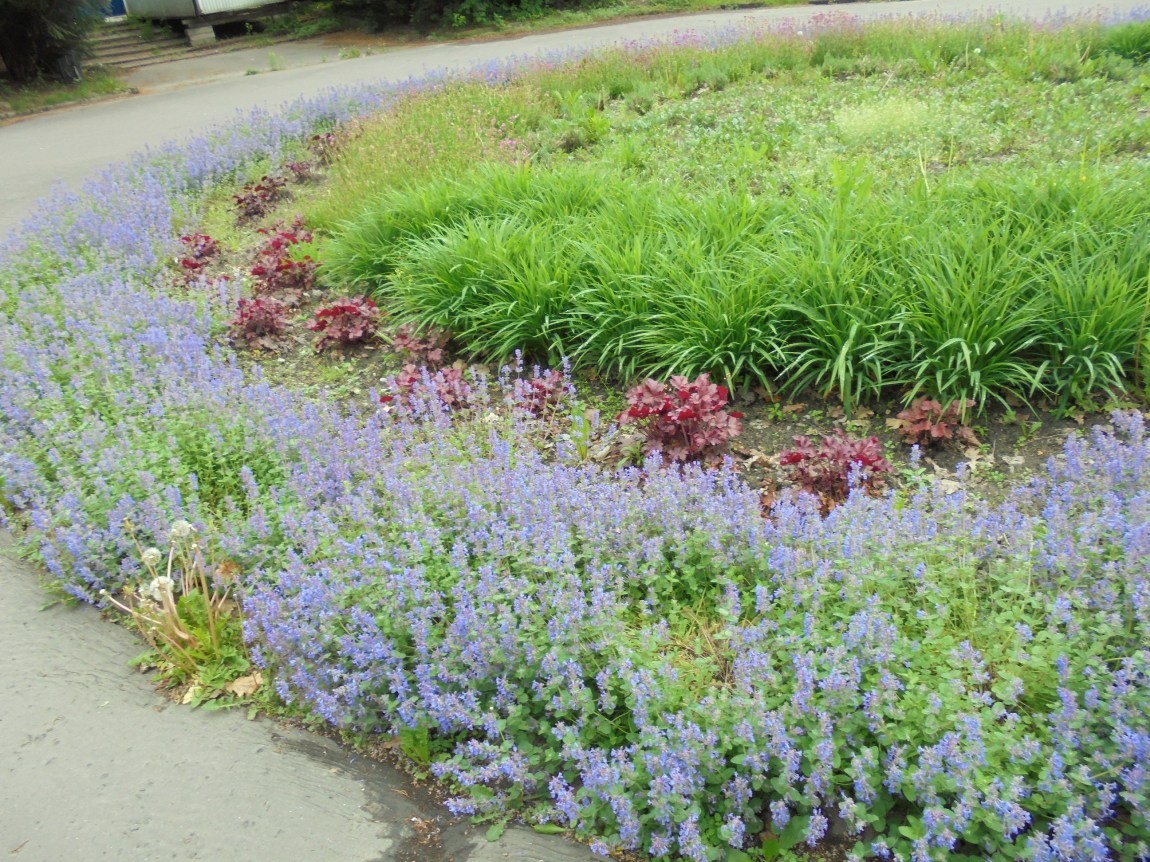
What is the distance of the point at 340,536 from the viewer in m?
3.43

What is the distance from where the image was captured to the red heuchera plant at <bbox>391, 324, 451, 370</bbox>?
16.8ft

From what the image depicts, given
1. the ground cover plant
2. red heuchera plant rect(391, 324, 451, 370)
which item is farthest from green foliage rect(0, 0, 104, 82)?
red heuchera plant rect(391, 324, 451, 370)

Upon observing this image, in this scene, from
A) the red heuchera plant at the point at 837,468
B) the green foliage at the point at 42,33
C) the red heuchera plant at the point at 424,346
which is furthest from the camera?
the green foliage at the point at 42,33

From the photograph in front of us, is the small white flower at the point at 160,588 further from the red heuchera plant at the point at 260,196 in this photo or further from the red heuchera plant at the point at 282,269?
the red heuchera plant at the point at 260,196

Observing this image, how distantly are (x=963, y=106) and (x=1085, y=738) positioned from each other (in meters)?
7.12

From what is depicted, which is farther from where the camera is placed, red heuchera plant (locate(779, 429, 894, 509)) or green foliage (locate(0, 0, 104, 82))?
green foliage (locate(0, 0, 104, 82))

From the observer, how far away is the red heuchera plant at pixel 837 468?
3.61 meters

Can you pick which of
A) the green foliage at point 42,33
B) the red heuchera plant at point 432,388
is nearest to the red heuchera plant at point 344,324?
the red heuchera plant at point 432,388

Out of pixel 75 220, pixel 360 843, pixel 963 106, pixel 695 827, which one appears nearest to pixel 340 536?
pixel 360 843

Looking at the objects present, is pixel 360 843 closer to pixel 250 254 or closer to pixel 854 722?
pixel 854 722

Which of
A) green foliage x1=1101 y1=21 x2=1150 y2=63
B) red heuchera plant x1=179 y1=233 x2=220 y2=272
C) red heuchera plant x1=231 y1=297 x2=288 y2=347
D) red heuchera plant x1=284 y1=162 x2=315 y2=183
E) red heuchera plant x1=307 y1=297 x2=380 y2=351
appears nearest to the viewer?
red heuchera plant x1=307 y1=297 x2=380 y2=351

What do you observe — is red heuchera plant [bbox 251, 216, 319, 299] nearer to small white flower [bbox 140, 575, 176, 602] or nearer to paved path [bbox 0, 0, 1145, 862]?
paved path [bbox 0, 0, 1145, 862]

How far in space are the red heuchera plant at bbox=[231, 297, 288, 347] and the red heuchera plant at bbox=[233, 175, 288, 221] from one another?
2569mm

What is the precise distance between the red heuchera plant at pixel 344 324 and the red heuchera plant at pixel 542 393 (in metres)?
1.38
